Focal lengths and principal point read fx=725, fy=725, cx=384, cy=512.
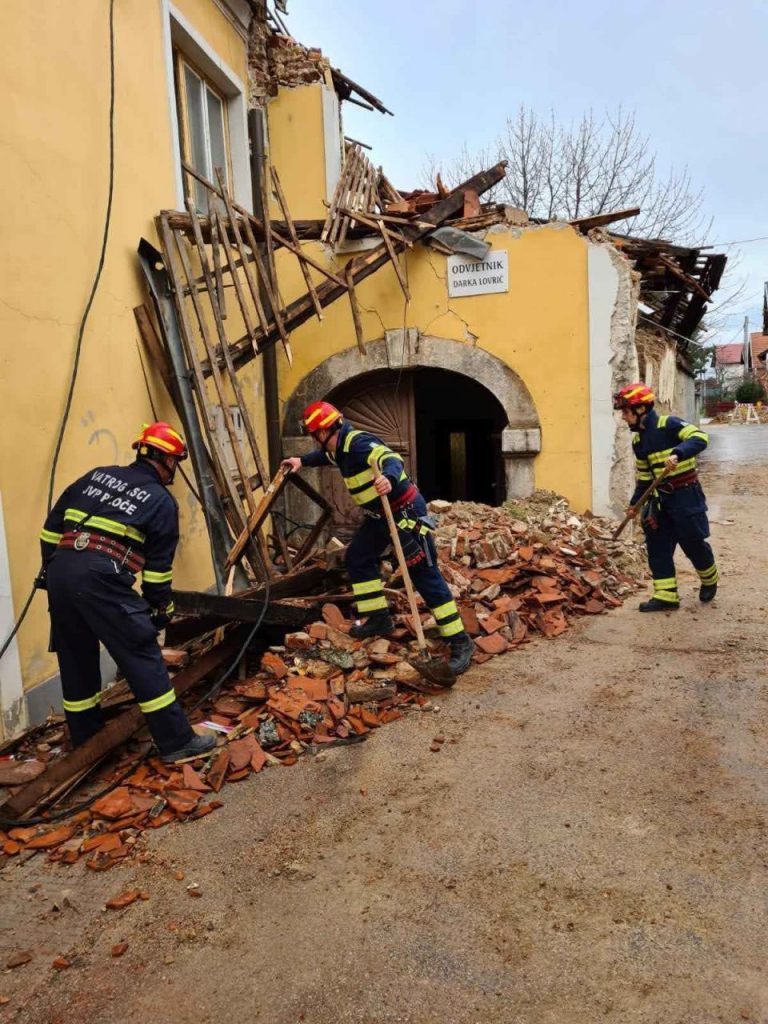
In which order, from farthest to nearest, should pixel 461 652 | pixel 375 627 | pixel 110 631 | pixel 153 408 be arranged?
pixel 153 408 < pixel 375 627 < pixel 461 652 < pixel 110 631

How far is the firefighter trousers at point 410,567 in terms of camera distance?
4.88m

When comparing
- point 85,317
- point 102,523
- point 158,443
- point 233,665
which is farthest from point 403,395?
point 102,523

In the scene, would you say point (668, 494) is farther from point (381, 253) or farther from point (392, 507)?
point (381, 253)

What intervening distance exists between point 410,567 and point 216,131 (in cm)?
563

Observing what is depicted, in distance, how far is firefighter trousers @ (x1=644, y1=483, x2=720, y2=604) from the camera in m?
5.92

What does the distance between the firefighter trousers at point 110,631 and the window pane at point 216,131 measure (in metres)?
5.51

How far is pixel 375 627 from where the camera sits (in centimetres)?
513

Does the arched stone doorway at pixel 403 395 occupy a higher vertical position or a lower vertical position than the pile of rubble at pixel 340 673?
higher

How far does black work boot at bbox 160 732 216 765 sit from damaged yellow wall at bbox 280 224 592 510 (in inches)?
202

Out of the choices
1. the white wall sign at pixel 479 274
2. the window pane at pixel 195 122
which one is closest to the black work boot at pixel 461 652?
the white wall sign at pixel 479 274

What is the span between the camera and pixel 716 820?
3.07 metres

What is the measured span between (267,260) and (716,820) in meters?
5.77

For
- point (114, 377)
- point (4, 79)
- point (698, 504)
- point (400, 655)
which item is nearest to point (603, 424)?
point (698, 504)

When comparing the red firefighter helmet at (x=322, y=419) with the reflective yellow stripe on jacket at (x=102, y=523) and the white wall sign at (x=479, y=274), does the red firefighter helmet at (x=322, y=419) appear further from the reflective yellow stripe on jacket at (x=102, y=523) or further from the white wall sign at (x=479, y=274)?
the white wall sign at (x=479, y=274)
